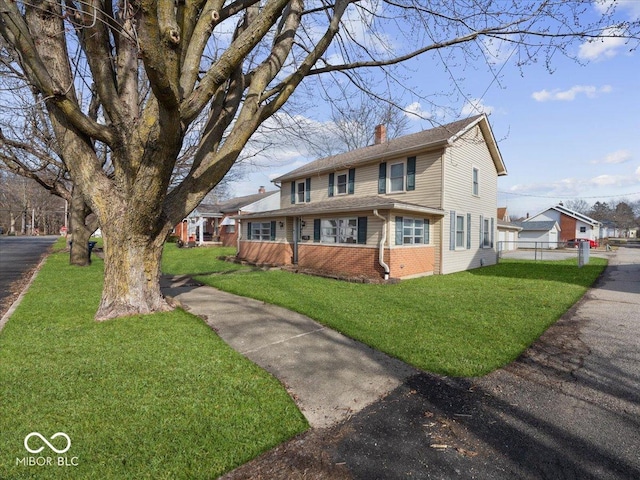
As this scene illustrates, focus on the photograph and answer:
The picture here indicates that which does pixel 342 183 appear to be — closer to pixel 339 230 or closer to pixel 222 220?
pixel 339 230

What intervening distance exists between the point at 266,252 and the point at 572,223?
4438 cm

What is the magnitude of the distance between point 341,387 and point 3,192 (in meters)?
70.9

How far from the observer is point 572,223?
43.5 meters

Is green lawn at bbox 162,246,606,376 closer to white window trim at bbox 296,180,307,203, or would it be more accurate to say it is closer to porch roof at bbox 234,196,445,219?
porch roof at bbox 234,196,445,219

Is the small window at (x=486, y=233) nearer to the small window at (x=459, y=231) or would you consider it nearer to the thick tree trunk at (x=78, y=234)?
the small window at (x=459, y=231)

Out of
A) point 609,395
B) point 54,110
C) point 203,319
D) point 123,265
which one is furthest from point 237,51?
point 609,395

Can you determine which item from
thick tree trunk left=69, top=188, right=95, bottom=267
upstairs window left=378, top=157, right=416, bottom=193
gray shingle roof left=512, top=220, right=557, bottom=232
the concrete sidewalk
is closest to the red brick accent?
upstairs window left=378, top=157, right=416, bottom=193

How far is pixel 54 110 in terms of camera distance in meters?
5.57

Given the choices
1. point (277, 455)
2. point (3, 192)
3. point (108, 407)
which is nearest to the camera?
point (277, 455)

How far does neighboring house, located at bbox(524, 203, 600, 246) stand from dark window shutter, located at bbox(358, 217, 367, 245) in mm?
40077

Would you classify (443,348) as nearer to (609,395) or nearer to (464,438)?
(609,395)

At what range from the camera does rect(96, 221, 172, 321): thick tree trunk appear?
5.79 metres

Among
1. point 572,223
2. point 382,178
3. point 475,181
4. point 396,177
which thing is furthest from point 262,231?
point 572,223

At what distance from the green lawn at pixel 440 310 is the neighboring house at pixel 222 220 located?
1695 centimetres
